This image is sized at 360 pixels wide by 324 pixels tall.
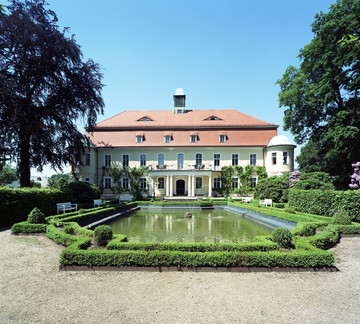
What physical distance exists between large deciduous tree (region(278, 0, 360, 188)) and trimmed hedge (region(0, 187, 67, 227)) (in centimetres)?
2294

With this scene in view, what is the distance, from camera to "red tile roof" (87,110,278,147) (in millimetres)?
29172

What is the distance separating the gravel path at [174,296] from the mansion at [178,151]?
2216 cm

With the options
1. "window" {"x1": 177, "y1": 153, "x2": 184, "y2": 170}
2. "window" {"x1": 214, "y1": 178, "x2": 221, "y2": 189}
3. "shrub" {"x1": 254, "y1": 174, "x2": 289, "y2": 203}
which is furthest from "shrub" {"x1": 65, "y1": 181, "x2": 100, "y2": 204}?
"shrub" {"x1": 254, "y1": 174, "x2": 289, "y2": 203}

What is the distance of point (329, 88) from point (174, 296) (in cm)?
2274

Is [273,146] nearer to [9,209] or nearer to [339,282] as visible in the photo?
[339,282]

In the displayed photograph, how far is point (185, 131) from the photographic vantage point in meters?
30.1

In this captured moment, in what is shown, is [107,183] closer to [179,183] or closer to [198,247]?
[179,183]

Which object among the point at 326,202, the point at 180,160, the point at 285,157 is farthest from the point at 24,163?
the point at 285,157

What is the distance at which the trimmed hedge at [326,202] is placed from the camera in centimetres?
1152

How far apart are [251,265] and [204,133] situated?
25.1 m

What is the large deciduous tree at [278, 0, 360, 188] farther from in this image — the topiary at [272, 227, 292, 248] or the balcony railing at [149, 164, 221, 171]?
the topiary at [272, 227, 292, 248]

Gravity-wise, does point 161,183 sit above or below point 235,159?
below

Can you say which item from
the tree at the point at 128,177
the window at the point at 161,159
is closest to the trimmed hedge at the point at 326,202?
the window at the point at 161,159

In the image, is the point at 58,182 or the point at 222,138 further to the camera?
the point at 222,138
